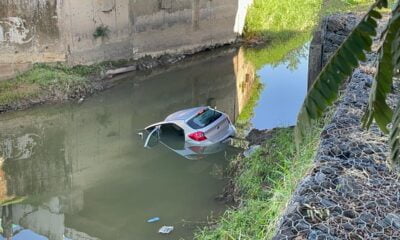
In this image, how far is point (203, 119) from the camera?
12094mm

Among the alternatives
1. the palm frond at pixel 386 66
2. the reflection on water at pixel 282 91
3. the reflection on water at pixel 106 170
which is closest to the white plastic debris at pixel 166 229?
the reflection on water at pixel 106 170

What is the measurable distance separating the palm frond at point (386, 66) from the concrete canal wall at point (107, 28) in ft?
44.5

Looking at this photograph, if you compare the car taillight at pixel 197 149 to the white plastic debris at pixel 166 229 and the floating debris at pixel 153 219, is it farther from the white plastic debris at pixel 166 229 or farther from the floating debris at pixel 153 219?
the white plastic debris at pixel 166 229

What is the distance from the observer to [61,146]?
13109 millimetres

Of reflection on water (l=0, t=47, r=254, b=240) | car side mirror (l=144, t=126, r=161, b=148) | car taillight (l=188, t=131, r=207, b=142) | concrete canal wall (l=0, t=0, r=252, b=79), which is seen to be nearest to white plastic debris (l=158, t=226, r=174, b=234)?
reflection on water (l=0, t=47, r=254, b=240)

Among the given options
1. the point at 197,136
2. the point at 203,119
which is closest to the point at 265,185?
the point at 197,136

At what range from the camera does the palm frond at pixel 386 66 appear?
2.82 m

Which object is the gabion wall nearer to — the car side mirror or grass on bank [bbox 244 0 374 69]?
the car side mirror

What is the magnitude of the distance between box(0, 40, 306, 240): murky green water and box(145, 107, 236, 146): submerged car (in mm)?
395

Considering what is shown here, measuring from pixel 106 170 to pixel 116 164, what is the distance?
0.27 m

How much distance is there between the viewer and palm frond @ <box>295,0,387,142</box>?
2883mm

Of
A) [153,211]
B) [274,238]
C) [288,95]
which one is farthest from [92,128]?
[274,238]

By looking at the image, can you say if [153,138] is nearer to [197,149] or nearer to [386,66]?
[197,149]

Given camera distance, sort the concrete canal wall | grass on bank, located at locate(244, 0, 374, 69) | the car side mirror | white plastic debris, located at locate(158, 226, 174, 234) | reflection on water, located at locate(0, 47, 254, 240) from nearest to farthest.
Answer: white plastic debris, located at locate(158, 226, 174, 234), reflection on water, located at locate(0, 47, 254, 240), the car side mirror, the concrete canal wall, grass on bank, located at locate(244, 0, 374, 69)
